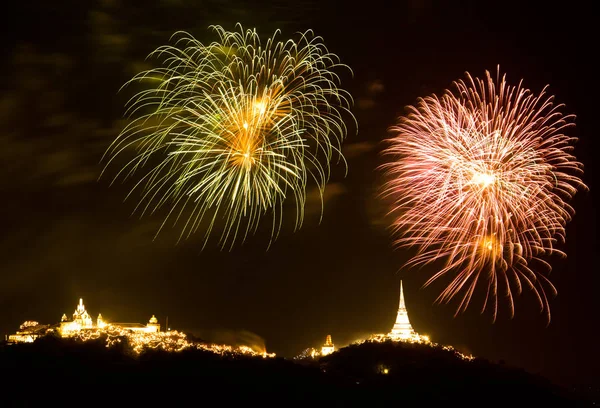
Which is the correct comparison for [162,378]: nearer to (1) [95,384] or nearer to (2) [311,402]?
(1) [95,384]

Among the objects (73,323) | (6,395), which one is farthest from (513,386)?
(73,323)

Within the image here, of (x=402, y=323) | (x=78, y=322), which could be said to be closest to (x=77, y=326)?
(x=78, y=322)

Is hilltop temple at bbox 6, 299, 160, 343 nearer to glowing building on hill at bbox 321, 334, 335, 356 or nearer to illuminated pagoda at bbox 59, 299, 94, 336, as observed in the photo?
illuminated pagoda at bbox 59, 299, 94, 336

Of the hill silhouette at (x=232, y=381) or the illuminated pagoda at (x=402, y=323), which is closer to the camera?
the hill silhouette at (x=232, y=381)

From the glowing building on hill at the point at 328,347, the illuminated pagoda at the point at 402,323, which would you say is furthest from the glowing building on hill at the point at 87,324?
the illuminated pagoda at the point at 402,323

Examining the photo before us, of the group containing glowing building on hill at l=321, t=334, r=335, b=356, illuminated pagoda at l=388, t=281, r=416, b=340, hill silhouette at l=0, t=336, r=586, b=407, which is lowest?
hill silhouette at l=0, t=336, r=586, b=407

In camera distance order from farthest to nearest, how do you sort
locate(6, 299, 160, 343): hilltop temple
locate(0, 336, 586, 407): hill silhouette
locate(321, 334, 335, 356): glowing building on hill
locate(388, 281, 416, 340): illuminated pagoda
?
locate(388, 281, 416, 340): illuminated pagoda → locate(321, 334, 335, 356): glowing building on hill → locate(6, 299, 160, 343): hilltop temple → locate(0, 336, 586, 407): hill silhouette

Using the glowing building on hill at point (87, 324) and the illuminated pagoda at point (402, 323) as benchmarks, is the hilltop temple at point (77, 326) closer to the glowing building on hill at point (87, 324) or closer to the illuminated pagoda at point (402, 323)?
the glowing building on hill at point (87, 324)

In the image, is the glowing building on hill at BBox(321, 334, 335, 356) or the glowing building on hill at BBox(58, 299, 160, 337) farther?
the glowing building on hill at BBox(321, 334, 335, 356)

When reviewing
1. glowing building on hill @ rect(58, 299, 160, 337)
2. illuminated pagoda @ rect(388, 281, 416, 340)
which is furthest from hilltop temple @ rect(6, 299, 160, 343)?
illuminated pagoda @ rect(388, 281, 416, 340)
